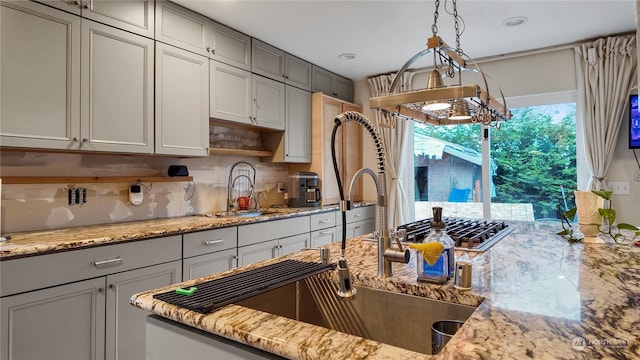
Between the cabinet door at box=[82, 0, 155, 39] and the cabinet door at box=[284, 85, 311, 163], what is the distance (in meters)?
1.47

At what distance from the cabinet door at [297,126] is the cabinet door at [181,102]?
989mm

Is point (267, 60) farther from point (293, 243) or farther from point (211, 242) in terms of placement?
point (211, 242)

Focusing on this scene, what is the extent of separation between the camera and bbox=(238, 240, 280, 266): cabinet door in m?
2.74

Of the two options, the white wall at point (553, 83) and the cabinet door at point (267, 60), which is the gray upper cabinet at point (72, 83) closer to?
the cabinet door at point (267, 60)

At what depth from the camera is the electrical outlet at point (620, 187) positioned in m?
3.28

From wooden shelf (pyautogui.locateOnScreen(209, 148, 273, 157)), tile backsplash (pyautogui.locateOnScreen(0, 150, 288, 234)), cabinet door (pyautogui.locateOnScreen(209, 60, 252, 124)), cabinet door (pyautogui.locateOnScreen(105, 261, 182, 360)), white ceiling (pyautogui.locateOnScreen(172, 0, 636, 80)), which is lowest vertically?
cabinet door (pyautogui.locateOnScreen(105, 261, 182, 360))

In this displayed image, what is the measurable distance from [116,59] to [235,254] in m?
1.48

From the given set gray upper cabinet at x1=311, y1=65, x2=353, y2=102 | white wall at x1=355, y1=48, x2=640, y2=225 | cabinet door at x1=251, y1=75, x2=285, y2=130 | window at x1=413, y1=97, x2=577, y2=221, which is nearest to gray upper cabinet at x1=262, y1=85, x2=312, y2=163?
cabinet door at x1=251, y1=75, x2=285, y2=130

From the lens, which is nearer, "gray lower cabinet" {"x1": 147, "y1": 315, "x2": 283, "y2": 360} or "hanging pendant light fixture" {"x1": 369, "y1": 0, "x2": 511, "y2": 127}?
"gray lower cabinet" {"x1": 147, "y1": 315, "x2": 283, "y2": 360}

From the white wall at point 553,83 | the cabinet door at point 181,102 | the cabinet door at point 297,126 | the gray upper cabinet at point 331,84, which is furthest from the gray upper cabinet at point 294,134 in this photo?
the white wall at point 553,83

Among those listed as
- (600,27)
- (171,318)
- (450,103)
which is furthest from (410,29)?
(171,318)

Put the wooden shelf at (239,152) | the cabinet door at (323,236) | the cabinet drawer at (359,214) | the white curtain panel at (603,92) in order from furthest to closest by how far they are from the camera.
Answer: the cabinet drawer at (359,214) → the cabinet door at (323,236) → the white curtain panel at (603,92) → the wooden shelf at (239,152)

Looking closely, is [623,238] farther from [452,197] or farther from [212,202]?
[212,202]

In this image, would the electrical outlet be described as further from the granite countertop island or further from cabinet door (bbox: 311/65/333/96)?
cabinet door (bbox: 311/65/333/96)
